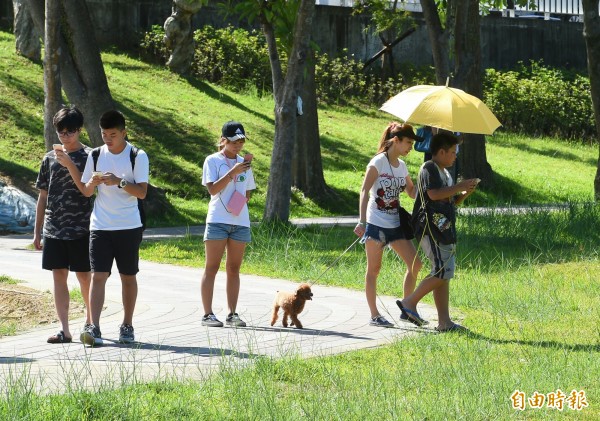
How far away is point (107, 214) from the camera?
28.3 feet

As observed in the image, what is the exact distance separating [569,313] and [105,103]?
392 inches

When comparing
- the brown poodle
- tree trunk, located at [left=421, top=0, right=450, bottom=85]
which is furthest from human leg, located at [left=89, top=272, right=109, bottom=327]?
tree trunk, located at [left=421, top=0, right=450, bottom=85]

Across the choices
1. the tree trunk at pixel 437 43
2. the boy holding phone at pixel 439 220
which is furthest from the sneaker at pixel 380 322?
the tree trunk at pixel 437 43

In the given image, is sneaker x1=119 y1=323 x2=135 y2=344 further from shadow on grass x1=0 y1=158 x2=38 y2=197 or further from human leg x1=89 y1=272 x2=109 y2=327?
shadow on grass x1=0 y1=158 x2=38 y2=197

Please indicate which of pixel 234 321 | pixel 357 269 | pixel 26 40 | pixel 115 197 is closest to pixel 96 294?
pixel 115 197

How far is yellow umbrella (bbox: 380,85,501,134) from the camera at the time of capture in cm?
945

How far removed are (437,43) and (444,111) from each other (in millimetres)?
10881

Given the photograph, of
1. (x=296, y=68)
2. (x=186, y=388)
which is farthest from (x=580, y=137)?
(x=186, y=388)

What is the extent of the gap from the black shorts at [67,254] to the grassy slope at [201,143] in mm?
9945

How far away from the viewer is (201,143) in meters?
23.4

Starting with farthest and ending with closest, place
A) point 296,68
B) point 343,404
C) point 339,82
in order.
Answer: point 339,82 < point 296,68 < point 343,404

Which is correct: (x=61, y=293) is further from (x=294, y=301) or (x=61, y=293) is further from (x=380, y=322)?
(x=380, y=322)

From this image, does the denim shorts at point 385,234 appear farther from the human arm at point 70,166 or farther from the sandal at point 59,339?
the sandal at point 59,339

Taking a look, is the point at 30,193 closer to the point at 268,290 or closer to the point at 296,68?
the point at 296,68
